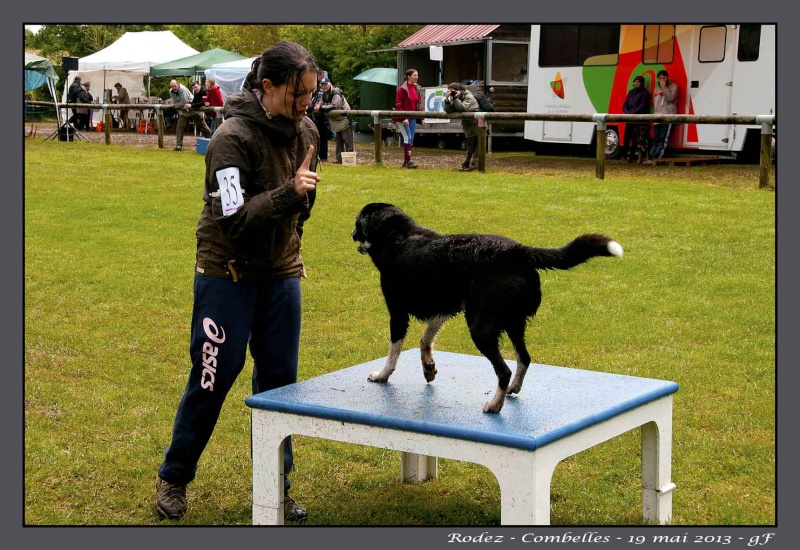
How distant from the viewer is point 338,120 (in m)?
17.6

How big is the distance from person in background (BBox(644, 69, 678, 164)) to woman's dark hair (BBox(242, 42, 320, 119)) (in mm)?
14067

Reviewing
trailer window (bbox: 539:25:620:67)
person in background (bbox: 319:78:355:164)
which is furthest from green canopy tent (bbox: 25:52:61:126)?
trailer window (bbox: 539:25:620:67)

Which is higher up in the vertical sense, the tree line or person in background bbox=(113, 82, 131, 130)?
the tree line

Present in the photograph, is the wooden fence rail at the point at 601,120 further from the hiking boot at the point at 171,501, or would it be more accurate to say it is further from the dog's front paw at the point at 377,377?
the hiking boot at the point at 171,501

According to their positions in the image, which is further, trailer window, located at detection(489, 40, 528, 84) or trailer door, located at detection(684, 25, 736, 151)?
trailer window, located at detection(489, 40, 528, 84)

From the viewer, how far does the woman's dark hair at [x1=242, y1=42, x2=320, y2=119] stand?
4230mm

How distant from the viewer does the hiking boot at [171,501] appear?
4883 mm

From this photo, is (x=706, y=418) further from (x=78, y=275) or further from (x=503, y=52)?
(x=503, y=52)

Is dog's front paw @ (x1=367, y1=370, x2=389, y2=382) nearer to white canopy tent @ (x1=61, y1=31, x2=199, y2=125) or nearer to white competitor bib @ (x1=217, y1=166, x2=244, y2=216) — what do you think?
white competitor bib @ (x1=217, y1=166, x2=244, y2=216)

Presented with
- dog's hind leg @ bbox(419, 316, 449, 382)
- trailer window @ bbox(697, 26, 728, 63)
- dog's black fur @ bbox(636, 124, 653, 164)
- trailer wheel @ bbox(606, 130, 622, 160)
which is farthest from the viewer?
trailer wheel @ bbox(606, 130, 622, 160)

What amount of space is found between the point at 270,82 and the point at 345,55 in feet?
92.9

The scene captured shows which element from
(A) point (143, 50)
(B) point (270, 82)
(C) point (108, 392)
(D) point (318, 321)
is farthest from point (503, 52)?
(B) point (270, 82)

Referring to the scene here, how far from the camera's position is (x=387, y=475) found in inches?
220

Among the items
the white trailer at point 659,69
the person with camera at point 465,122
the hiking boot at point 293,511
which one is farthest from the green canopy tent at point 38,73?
the hiking boot at point 293,511
